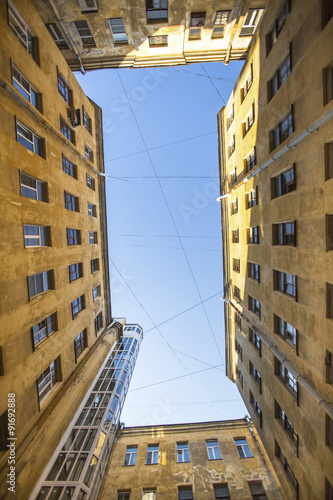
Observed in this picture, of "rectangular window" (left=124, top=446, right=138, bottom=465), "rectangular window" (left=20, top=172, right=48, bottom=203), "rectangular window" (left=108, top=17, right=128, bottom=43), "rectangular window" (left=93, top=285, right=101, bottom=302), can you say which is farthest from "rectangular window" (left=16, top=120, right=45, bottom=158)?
"rectangular window" (left=124, top=446, right=138, bottom=465)

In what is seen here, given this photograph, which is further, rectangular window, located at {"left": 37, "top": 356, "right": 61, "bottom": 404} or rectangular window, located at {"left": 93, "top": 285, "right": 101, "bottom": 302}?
rectangular window, located at {"left": 93, "top": 285, "right": 101, "bottom": 302}

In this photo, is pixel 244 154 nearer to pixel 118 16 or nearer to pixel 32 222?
pixel 118 16

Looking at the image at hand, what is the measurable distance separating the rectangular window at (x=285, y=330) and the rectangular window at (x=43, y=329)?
1415 cm

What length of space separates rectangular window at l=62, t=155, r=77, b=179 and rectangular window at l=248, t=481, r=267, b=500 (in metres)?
28.1

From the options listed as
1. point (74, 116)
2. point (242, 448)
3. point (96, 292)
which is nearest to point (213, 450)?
point (242, 448)

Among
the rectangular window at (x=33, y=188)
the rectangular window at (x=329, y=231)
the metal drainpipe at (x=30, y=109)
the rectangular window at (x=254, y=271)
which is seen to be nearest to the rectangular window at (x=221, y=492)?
the rectangular window at (x=254, y=271)

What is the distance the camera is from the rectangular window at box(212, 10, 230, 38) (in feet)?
53.6

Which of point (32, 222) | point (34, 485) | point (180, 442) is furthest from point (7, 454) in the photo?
point (180, 442)

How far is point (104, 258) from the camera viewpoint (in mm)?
24016

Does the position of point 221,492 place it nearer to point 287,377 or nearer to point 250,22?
point 287,377

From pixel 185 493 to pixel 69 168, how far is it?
26.7 m

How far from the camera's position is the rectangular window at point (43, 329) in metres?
11.7

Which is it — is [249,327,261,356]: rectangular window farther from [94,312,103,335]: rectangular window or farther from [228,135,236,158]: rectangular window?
[228,135,236,158]: rectangular window

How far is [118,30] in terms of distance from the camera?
1709cm
